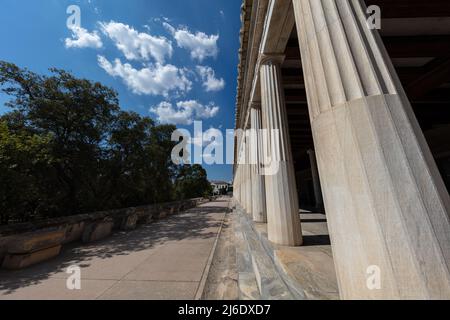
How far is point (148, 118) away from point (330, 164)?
1692 centimetres

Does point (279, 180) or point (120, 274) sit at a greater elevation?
point (279, 180)

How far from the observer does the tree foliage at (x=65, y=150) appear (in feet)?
21.4

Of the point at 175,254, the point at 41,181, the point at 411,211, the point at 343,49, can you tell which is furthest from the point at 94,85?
the point at 411,211

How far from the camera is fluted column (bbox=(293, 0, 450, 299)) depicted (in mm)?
1198

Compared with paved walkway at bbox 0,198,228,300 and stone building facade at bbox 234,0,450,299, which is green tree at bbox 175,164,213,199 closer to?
paved walkway at bbox 0,198,228,300

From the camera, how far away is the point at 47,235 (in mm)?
5805

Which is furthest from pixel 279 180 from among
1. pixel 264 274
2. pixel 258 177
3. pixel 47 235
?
pixel 47 235

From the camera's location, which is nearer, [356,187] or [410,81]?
[356,187]

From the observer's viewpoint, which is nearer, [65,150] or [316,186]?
[65,150]

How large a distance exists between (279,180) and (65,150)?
39.8 ft

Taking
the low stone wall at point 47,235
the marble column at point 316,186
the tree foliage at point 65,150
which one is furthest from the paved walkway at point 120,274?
the marble column at point 316,186

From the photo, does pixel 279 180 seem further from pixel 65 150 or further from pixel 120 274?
pixel 65 150

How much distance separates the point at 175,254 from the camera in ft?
19.3
